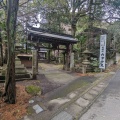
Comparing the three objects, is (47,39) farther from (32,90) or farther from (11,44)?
(11,44)

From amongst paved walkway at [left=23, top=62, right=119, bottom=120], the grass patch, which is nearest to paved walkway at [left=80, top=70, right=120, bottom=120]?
paved walkway at [left=23, top=62, right=119, bottom=120]

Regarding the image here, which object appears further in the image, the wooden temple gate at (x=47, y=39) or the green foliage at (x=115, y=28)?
the green foliage at (x=115, y=28)

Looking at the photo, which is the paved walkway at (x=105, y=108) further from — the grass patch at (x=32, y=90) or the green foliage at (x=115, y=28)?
the green foliage at (x=115, y=28)

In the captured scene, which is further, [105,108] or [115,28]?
[115,28]

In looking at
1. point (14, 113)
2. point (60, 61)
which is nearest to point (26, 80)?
point (14, 113)

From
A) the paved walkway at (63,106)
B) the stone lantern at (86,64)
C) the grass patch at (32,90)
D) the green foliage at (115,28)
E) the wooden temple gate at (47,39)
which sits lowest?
the paved walkway at (63,106)

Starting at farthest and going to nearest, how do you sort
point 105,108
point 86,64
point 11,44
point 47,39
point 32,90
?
point 86,64 → point 47,39 → point 32,90 → point 11,44 → point 105,108

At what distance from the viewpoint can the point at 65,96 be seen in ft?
20.6

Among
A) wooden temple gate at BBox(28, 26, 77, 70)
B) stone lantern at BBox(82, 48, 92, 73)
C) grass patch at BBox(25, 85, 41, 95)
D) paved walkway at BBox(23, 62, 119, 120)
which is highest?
wooden temple gate at BBox(28, 26, 77, 70)

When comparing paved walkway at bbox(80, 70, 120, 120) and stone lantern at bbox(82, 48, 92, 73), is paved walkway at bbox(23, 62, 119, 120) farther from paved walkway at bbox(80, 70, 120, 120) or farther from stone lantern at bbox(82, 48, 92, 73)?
stone lantern at bbox(82, 48, 92, 73)

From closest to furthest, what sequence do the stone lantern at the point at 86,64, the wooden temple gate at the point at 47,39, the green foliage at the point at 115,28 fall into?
the wooden temple gate at the point at 47,39 → the stone lantern at the point at 86,64 → the green foliage at the point at 115,28

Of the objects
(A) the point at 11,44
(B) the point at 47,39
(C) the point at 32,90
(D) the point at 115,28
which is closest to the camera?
(A) the point at 11,44

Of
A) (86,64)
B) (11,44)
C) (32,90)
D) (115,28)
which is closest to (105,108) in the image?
(32,90)

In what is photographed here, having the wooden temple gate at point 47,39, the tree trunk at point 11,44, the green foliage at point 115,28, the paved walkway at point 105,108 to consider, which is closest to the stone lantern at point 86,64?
the wooden temple gate at point 47,39
